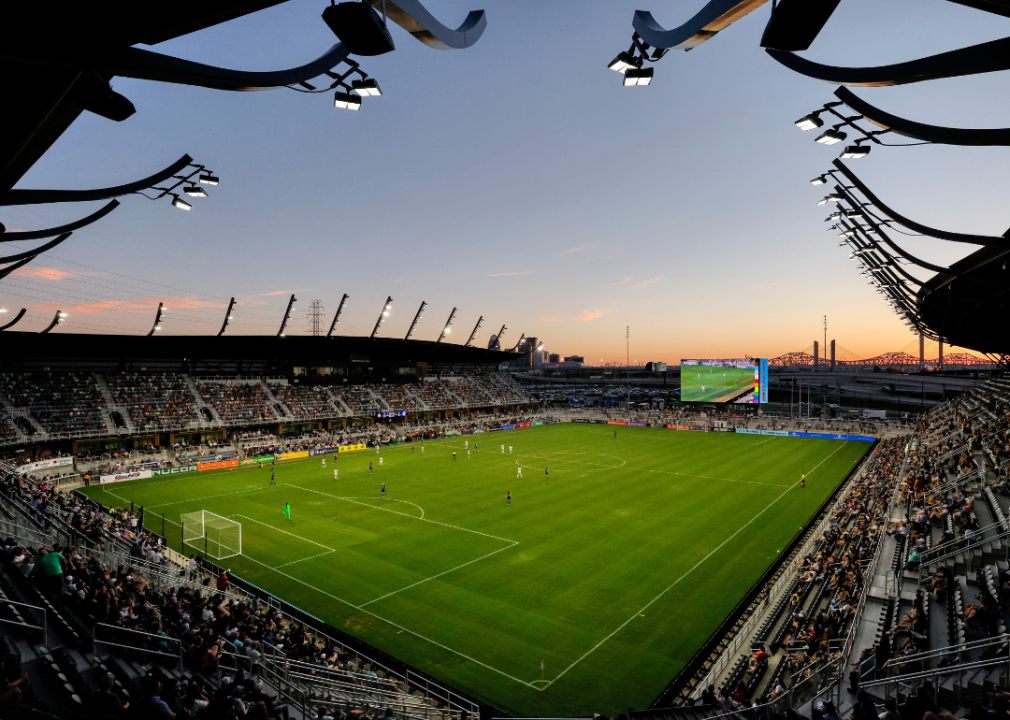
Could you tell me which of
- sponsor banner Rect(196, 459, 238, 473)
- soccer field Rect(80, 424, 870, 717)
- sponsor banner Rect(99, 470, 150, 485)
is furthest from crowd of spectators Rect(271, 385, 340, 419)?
sponsor banner Rect(99, 470, 150, 485)

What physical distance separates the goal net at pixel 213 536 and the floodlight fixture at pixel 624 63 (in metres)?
24.2

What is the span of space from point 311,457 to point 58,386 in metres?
20.2

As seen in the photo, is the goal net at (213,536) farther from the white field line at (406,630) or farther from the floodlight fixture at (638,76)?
the floodlight fixture at (638,76)

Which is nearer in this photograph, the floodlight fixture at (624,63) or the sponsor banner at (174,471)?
the floodlight fixture at (624,63)

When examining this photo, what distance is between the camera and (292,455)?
47.8 meters

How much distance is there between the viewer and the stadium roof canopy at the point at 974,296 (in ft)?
43.0

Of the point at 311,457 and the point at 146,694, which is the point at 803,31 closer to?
the point at 146,694

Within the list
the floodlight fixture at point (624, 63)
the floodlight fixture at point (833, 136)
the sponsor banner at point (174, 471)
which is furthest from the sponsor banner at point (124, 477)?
the floodlight fixture at point (833, 136)

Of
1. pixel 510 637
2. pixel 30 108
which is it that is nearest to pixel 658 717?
pixel 510 637

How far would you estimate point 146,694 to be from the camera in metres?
6.71

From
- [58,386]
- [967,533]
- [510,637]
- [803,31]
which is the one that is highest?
[803,31]

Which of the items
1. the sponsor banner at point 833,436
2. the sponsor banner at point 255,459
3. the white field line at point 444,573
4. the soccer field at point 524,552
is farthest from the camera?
the sponsor banner at point 833,436

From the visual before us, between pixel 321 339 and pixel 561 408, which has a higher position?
pixel 321 339

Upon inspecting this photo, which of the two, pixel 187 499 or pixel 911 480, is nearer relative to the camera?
pixel 911 480
